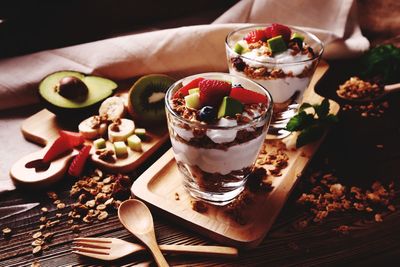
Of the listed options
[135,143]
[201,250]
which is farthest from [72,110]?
[201,250]

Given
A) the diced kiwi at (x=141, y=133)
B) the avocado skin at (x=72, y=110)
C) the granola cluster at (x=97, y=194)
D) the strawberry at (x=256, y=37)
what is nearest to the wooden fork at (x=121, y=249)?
the granola cluster at (x=97, y=194)

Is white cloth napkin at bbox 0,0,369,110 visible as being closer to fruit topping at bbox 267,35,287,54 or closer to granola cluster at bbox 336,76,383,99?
granola cluster at bbox 336,76,383,99

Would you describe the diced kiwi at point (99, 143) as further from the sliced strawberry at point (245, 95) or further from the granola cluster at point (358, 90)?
the granola cluster at point (358, 90)

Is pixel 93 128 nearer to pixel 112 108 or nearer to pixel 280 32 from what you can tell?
pixel 112 108

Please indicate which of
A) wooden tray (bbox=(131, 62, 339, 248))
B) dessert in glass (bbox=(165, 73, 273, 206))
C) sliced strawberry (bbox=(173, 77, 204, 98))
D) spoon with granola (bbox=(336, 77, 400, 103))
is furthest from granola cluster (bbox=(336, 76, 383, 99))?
sliced strawberry (bbox=(173, 77, 204, 98))

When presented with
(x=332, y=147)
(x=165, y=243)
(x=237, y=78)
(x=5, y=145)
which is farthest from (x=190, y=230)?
(x=5, y=145)

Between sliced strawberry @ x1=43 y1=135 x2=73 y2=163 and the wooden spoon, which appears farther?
sliced strawberry @ x1=43 y1=135 x2=73 y2=163
